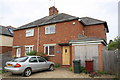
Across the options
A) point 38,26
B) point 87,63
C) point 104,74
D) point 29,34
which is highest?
point 38,26

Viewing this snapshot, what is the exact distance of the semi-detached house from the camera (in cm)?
918

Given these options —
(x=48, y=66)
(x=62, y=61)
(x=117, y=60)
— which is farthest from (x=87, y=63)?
(x=62, y=61)

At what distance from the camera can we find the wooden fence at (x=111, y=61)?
26.7ft

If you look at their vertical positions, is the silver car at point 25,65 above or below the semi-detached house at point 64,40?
below

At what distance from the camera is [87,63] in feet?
27.7

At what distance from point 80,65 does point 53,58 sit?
5.11 meters

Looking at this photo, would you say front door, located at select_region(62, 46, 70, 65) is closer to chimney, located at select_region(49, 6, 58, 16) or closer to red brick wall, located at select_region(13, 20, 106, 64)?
red brick wall, located at select_region(13, 20, 106, 64)

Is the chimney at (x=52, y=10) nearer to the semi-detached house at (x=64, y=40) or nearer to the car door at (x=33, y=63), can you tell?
the semi-detached house at (x=64, y=40)

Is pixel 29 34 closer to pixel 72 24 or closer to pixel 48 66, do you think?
pixel 72 24

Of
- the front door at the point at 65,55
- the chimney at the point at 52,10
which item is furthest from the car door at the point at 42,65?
the chimney at the point at 52,10

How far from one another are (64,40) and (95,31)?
5.34 m

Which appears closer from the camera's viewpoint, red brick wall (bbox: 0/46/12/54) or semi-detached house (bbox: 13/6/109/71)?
semi-detached house (bbox: 13/6/109/71)

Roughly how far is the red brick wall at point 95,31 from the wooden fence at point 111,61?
6929 millimetres

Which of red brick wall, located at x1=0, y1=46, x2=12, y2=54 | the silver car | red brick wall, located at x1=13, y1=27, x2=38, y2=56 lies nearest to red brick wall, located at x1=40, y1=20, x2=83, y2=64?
red brick wall, located at x1=13, y1=27, x2=38, y2=56
